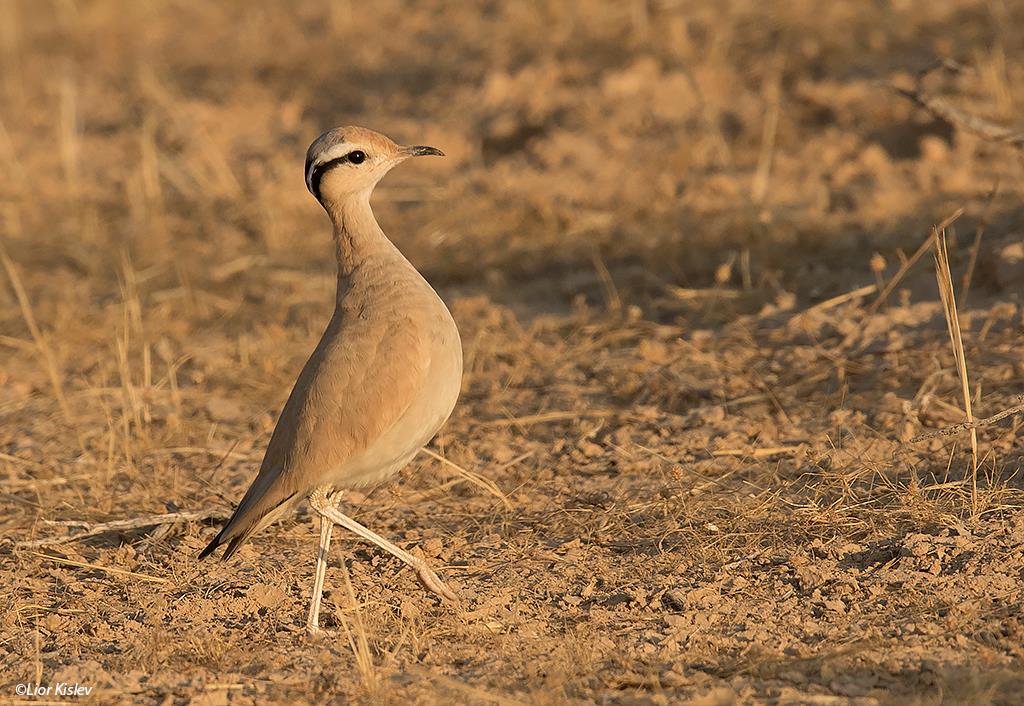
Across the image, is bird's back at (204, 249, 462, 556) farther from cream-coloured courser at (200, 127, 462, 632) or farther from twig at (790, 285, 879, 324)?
twig at (790, 285, 879, 324)

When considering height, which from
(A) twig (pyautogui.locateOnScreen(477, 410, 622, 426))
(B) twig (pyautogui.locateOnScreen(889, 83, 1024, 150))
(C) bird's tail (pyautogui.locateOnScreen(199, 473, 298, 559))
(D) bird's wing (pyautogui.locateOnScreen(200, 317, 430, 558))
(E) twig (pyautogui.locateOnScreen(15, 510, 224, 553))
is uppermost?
(B) twig (pyautogui.locateOnScreen(889, 83, 1024, 150))

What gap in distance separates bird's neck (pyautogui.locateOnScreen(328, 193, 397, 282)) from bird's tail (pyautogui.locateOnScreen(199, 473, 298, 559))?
79 centimetres

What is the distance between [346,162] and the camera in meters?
4.73

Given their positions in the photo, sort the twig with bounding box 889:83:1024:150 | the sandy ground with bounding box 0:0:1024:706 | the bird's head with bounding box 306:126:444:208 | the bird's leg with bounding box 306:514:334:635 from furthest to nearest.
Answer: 1. the twig with bounding box 889:83:1024:150
2. the bird's head with bounding box 306:126:444:208
3. the bird's leg with bounding box 306:514:334:635
4. the sandy ground with bounding box 0:0:1024:706

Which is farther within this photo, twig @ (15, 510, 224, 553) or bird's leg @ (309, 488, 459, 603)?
twig @ (15, 510, 224, 553)

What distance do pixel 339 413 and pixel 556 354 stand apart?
2399 millimetres

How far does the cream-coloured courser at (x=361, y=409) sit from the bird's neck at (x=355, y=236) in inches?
6.1

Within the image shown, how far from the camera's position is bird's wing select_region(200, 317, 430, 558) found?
431 centimetres

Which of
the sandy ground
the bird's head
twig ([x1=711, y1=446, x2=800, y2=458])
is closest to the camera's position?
the sandy ground

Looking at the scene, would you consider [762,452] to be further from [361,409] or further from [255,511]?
[255,511]

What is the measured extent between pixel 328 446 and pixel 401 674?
78 centimetres

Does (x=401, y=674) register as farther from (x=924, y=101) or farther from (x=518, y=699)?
(x=924, y=101)

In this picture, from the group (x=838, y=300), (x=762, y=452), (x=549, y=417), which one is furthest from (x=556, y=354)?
(x=762, y=452)

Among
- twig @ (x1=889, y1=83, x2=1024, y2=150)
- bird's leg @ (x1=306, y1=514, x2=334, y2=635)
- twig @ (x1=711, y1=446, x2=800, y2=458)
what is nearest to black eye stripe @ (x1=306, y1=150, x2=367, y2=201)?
bird's leg @ (x1=306, y1=514, x2=334, y2=635)
